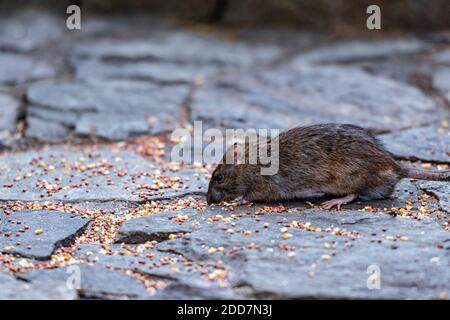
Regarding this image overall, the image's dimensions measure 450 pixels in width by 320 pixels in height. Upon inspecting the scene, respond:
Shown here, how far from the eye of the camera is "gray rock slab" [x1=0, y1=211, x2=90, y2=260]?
5004 millimetres

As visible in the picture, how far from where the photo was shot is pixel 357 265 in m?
4.54

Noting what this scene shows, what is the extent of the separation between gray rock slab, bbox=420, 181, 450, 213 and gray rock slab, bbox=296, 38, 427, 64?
357 cm

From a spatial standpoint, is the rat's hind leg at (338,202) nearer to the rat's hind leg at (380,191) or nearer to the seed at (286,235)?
the rat's hind leg at (380,191)

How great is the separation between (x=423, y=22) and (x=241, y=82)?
9.42ft

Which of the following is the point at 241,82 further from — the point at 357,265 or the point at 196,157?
the point at 357,265

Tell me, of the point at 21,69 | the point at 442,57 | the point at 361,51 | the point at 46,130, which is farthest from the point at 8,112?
the point at 442,57

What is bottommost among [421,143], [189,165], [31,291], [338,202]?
[31,291]

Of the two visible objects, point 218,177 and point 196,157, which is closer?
point 218,177

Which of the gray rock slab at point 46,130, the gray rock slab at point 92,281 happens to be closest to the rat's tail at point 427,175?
the gray rock slab at point 92,281

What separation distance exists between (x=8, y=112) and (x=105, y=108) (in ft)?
3.28

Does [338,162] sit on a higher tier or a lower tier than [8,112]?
lower

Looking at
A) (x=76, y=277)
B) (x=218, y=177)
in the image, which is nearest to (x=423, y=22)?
(x=218, y=177)

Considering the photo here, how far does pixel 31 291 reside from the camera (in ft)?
14.5

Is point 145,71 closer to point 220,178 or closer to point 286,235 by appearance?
point 220,178
